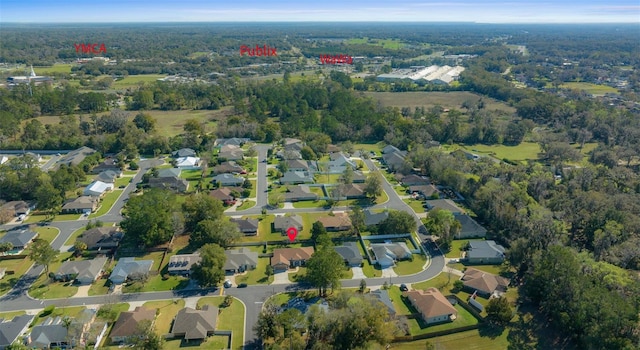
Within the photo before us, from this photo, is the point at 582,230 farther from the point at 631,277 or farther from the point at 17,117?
the point at 17,117

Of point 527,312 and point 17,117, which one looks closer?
point 527,312

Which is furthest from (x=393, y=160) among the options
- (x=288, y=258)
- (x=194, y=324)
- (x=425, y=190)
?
(x=194, y=324)

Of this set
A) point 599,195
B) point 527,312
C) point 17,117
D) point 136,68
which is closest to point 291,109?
point 17,117

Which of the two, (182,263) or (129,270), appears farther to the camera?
(182,263)

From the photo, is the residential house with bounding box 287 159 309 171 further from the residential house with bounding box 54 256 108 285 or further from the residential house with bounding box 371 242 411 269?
the residential house with bounding box 54 256 108 285

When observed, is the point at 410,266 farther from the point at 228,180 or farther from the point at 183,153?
the point at 183,153

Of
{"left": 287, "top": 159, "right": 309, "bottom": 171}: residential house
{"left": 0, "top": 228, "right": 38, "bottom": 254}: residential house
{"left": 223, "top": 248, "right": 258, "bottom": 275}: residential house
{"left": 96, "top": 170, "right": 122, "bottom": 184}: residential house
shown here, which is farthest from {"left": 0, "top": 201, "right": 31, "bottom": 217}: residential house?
{"left": 287, "top": 159, "right": 309, "bottom": 171}: residential house

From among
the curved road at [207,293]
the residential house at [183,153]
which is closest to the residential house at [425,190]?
the curved road at [207,293]
